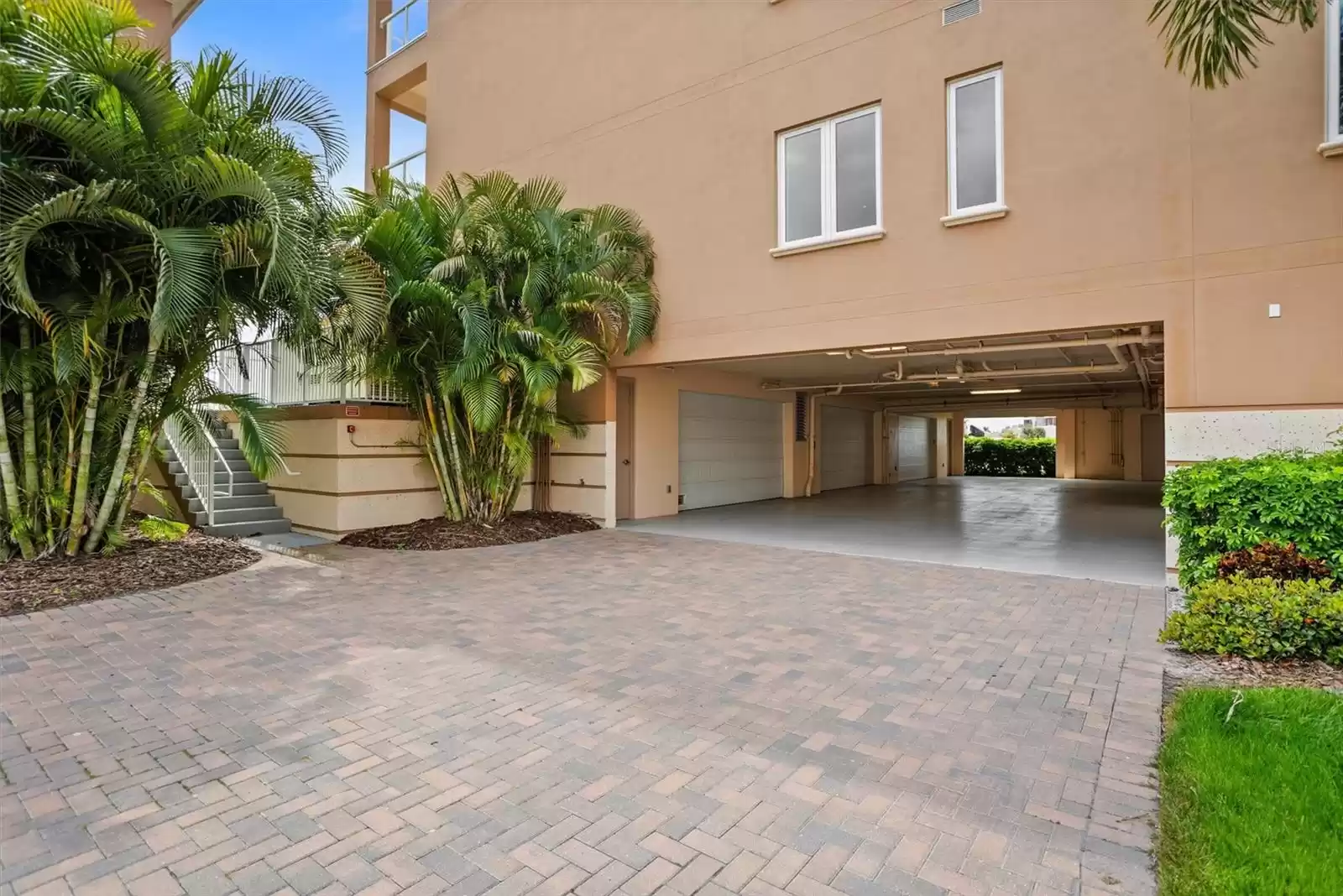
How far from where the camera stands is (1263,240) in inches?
253

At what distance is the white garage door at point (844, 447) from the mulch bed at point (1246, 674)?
14.5 metres

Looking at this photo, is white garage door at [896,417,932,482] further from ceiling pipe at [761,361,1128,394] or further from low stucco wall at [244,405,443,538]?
low stucco wall at [244,405,443,538]

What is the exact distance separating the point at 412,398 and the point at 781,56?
22.1 ft

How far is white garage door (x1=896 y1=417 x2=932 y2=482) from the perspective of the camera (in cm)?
2557

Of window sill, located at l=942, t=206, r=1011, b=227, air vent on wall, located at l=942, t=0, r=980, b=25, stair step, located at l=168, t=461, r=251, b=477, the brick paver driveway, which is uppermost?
air vent on wall, located at l=942, t=0, r=980, b=25

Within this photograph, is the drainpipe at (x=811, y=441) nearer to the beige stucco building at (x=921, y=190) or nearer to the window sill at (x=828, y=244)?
the beige stucco building at (x=921, y=190)

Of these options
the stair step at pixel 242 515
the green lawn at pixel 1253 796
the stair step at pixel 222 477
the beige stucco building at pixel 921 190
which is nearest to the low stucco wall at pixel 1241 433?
the beige stucco building at pixel 921 190

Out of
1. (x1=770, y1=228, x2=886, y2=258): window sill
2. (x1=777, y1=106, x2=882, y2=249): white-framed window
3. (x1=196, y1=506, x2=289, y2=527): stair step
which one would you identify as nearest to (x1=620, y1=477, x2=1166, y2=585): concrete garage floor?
(x1=770, y1=228, x2=886, y2=258): window sill

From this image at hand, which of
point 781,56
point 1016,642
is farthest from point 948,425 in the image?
point 1016,642

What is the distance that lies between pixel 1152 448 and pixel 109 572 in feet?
94.0

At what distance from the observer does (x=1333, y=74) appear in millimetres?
6199

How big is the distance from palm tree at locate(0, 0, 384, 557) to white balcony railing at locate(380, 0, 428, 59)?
8.60m

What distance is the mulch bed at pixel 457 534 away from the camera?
945cm

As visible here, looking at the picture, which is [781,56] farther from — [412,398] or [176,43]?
[176,43]
